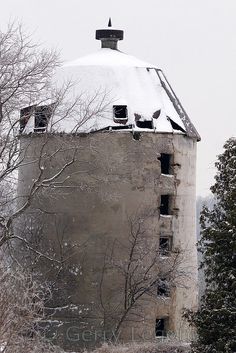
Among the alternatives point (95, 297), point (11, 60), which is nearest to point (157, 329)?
point (95, 297)

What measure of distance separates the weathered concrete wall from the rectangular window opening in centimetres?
23

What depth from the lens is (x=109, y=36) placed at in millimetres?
36781

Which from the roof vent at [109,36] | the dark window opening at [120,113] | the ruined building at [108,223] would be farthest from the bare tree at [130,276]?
the roof vent at [109,36]

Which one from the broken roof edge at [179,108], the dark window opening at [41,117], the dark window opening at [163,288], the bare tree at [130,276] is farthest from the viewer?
the broken roof edge at [179,108]

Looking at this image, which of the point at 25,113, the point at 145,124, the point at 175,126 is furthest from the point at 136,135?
the point at 25,113

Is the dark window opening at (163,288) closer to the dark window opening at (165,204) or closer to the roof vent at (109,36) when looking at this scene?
the dark window opening at (165,204)

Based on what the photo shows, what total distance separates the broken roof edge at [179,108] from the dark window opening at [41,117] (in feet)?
13.6

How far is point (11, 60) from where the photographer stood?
28375 millimetres

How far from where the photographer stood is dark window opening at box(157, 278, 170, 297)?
112 feet

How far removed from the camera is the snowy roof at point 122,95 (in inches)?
1344

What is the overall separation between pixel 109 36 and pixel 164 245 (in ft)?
23.5

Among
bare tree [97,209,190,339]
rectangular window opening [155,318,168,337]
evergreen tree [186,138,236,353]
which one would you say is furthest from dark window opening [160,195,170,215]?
evergreen tree [186,138,236,353]

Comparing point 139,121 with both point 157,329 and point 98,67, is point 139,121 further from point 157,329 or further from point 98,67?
point 157,329

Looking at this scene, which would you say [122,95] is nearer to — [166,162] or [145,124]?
[145,124]
